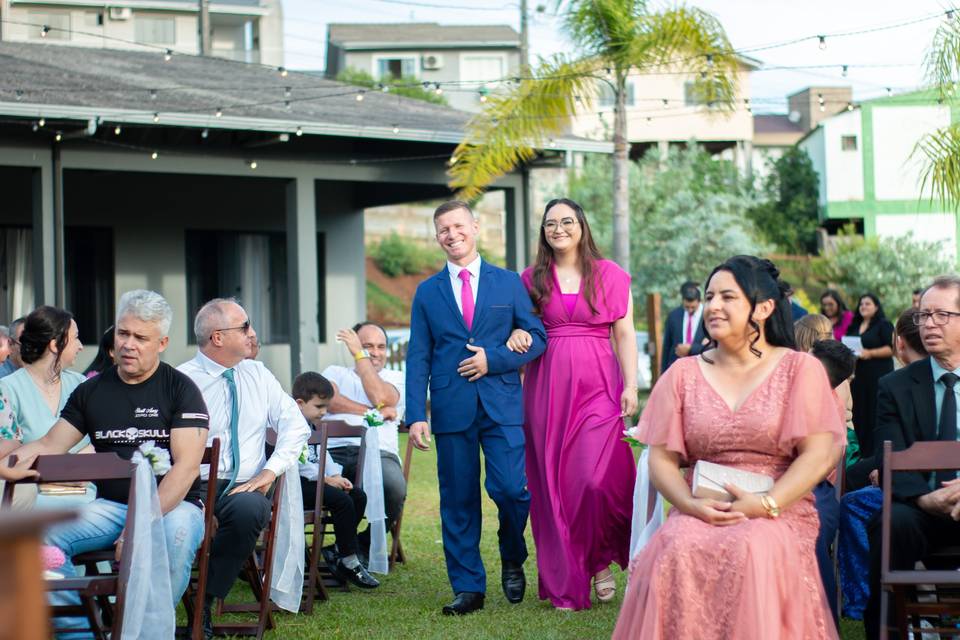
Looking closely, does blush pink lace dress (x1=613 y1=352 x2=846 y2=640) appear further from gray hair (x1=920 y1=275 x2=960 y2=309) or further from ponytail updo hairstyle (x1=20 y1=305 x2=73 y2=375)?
ponytail updo hairstyle (x1=20 y1=305 x2=73 y2=375)

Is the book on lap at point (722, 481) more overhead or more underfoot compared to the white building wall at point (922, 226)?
more underfoot

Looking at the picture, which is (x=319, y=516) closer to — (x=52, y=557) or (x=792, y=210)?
(x=52, y=557)

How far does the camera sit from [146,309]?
6098 mm

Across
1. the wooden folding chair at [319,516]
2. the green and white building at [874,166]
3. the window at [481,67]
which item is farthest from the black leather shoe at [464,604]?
the window at [481,67]

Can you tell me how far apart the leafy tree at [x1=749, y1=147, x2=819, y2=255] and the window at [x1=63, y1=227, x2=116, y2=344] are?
33.2m

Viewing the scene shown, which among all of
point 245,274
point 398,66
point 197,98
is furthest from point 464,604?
point 398,66

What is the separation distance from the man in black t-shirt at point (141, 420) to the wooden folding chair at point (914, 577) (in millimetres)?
2973

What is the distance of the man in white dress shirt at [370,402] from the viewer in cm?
875

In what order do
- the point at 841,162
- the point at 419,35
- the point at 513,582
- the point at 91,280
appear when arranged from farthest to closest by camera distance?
the point at 419,35 → the point at 841,162 → the point at 91,280 → the point at 513,582

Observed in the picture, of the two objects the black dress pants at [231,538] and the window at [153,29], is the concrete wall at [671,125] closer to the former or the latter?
the window at [153,29]

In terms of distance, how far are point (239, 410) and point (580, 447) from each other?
186 centimetres

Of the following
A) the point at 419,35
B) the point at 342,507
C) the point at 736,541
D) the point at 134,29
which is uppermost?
the point at 419,35

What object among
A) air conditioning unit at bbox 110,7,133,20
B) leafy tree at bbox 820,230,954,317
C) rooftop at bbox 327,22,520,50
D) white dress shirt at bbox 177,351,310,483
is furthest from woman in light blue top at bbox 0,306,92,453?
rooftop at bbox 327,22,520,50

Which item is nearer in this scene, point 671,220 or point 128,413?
point 128,413
